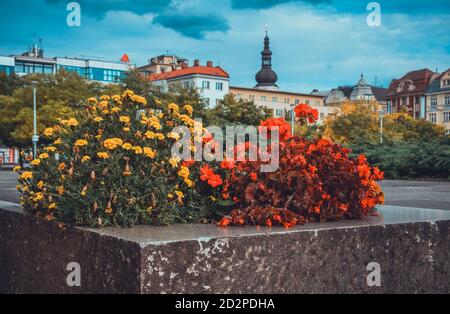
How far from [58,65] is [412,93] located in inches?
2462

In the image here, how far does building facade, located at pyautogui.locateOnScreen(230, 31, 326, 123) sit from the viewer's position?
106688 mm

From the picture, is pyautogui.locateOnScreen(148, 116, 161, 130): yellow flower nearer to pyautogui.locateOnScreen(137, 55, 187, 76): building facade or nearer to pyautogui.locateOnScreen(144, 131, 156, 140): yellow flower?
pyautogui.locateOnScreen(144, 131, 156, 140): yellow flower

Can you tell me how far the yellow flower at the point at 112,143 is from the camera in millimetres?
3777

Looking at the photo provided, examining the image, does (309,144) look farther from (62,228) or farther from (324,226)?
(62,228)

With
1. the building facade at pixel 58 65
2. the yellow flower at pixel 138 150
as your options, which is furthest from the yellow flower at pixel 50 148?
the building facade at pixel 58 65

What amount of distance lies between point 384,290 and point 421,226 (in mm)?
514

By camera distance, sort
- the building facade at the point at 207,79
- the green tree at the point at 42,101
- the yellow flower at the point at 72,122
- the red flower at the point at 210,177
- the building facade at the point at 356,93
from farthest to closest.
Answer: the building facade at the point at 356,93, the building facade at the point at 207,79, the green tree at the point at 42,101, the yellow flower at the point at 72,122, the red flower at the point at 210,177

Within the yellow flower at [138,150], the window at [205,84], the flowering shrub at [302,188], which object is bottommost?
the flowering shrub at [302,188]

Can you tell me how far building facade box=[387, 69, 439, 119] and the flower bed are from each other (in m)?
104

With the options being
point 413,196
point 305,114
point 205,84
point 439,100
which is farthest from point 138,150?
point 439,100

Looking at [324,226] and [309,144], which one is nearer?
[324,226]

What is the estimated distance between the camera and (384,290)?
3752 mm

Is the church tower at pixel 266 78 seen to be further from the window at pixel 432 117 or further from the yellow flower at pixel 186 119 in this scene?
the yellow flower at pixel 186 119
